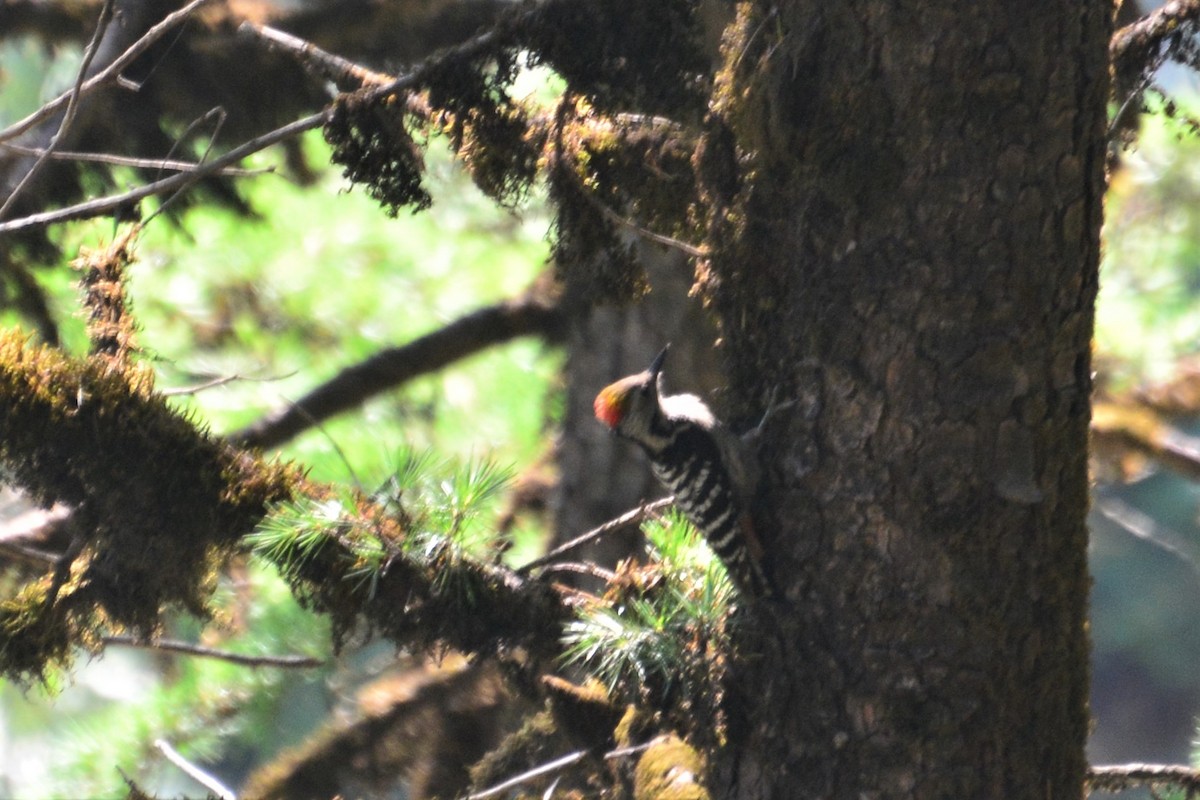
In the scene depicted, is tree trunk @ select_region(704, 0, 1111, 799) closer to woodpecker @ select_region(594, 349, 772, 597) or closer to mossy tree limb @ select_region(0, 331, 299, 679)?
woodpecker @ select_region(594, 349, 772, 597)

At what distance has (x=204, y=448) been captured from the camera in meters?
1.96

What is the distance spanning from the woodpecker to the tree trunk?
0.12 m

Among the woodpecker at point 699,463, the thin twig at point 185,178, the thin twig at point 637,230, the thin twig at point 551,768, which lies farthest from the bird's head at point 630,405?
the thin twig at point 185,178

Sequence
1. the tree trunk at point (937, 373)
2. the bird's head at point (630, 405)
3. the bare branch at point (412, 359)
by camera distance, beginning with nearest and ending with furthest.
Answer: the tree trunk at point (937, 373)
the bird's head at point (630, 405)
the bare branch at point (412, 359)

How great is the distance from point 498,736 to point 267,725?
104 cm

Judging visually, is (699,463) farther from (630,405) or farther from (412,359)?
(412,359)

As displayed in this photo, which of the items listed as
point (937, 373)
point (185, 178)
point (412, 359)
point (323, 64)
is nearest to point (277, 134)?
point (185, 178)

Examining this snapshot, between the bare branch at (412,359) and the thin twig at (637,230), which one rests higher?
→ the bare branch at (412,359)

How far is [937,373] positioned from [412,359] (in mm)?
2267

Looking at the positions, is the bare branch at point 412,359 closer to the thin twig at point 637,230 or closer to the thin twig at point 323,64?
the thin twig at point 323,64

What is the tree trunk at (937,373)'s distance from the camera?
5.40 ft

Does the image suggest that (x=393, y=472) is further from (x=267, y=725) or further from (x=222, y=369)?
(x=222, y=369)

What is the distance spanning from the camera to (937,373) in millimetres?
1685

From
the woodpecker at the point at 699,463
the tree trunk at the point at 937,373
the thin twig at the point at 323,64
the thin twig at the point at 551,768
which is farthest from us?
the thin twig at the point at 323,64
